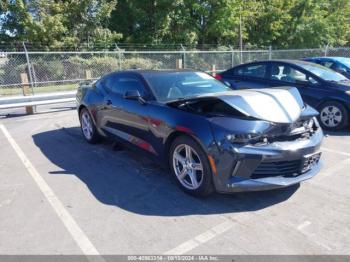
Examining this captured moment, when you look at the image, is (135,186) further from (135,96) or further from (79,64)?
(79,64)

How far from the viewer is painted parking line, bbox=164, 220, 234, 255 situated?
2.89m

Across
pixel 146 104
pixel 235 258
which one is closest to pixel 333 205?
pixel 235 258

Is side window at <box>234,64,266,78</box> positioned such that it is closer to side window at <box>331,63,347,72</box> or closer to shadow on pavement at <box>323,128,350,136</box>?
shadow on pavement at <box>323,128,350,136</box>

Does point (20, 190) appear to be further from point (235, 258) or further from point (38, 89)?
point (38, 89)

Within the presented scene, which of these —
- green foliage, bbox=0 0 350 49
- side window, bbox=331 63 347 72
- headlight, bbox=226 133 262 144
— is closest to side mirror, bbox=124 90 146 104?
headlight, bbox=226 133 262 144

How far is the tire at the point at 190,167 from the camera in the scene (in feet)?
12.0

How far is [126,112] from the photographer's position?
5.00 meters

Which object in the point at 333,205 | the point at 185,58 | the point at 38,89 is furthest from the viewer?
the point at 185,58

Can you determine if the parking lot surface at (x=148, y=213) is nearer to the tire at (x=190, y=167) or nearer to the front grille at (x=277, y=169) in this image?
the tire at (x=190, y=167)

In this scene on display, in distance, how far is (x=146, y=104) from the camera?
15.0 feet

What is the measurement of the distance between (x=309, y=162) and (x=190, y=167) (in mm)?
1381

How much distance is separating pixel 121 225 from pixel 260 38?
27908mm

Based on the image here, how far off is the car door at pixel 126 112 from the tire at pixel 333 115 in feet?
14.3

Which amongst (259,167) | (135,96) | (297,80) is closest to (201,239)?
(259,167)
